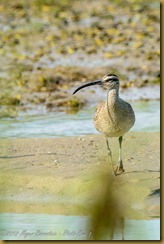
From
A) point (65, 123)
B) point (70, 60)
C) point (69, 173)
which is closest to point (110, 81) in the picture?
point (69, 173)

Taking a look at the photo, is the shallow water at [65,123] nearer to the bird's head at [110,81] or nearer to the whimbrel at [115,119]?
the bird's head at [110,81]

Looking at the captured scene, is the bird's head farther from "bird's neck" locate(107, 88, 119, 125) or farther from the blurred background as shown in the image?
the blurred background

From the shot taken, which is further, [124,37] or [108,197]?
[124,37]

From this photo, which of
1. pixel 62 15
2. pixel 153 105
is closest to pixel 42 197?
pixel 153 105

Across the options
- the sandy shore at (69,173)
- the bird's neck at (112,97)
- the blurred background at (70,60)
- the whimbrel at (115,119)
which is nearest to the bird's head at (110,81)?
the bird's neck at (112,97)

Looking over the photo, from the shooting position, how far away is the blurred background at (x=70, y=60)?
34.4 feet

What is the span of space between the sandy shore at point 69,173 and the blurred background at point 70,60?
2.48 ft

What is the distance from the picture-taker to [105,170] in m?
1.80

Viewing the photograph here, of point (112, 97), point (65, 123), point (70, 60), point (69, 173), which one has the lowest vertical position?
point (70, 60)

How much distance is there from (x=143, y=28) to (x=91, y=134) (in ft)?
20.0

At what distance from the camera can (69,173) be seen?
727 centimetres

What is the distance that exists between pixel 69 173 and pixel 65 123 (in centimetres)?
269

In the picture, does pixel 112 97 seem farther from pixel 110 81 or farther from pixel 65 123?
pixel 65 123

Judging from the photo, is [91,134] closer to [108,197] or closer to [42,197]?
[42,197]
